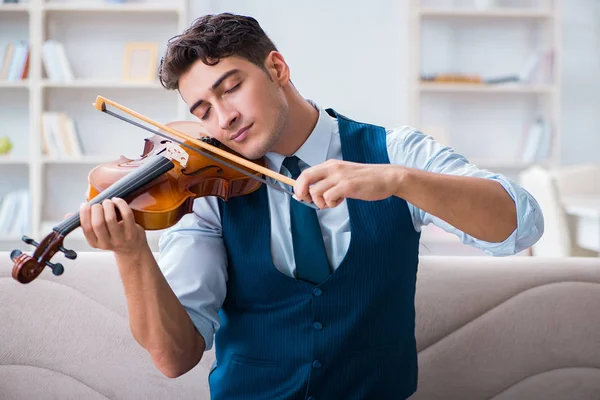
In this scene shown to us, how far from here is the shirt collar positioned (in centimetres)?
129

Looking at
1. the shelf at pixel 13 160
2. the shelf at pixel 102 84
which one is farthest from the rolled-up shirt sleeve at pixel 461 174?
the shelf at pixel 13 160

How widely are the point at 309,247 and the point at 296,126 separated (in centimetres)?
24

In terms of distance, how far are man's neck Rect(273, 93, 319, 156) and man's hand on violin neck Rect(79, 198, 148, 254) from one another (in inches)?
14.4

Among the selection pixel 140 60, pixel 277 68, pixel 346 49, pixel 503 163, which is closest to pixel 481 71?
pixel 503 163

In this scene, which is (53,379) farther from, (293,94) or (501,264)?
(501,264)

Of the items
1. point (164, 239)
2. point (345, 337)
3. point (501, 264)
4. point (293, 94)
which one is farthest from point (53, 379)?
point (501, 264)

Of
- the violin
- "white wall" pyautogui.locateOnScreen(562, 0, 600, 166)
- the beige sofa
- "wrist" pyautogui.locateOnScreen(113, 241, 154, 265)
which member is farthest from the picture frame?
"wrist" pyautogui.locateOnScreen(113, 241, 154, 265)

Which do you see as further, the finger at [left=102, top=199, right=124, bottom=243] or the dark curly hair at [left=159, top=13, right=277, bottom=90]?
the dark curly hair at [left=159, top=13, right=277, bottom=90]

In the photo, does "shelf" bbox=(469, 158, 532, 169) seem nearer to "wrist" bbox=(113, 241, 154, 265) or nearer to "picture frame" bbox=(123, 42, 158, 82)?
"picture frame" bbox=(123, 42, 158, 82)

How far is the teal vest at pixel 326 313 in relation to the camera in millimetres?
1197

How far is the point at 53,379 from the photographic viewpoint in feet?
4.82

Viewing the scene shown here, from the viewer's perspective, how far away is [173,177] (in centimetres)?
124

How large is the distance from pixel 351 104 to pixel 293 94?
10.4 ft

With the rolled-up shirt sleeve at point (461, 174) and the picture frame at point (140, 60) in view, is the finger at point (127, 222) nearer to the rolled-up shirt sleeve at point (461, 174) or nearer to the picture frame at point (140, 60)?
the rolled-up shirt sleeve at point (461, 174)
